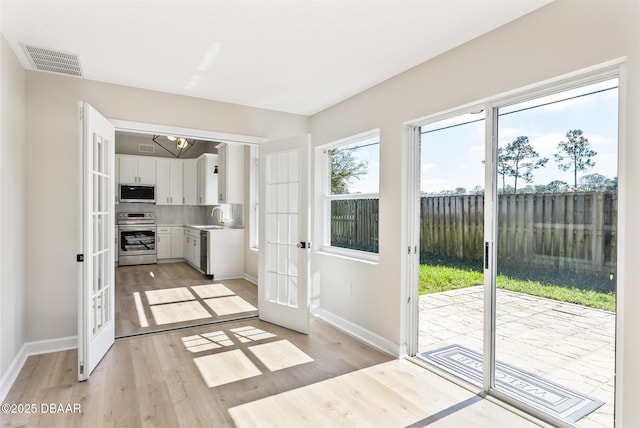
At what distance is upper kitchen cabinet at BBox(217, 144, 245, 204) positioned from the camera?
6531 mm

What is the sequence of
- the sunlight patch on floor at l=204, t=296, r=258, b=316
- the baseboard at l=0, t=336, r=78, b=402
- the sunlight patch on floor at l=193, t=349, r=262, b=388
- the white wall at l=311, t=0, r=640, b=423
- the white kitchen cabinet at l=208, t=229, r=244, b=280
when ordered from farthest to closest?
1. the white kitchen cabinet at l=208, t=229, r=244, b=280
2. the sunlight patch on floor at l=204, t=296, r=258, b=316
3. the sunlight patch on floor at l=193, t=349, r=262, b=388
4. the baseboard at l=0, t=336, r=78, b=402
5. the white wall at l=311, t=0, r=640, b=423

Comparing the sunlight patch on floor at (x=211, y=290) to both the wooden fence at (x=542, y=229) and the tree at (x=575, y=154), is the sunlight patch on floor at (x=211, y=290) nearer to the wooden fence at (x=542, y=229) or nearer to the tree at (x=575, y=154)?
the wooden fence at (x=542, y=229)

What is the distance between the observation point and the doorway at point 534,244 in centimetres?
199

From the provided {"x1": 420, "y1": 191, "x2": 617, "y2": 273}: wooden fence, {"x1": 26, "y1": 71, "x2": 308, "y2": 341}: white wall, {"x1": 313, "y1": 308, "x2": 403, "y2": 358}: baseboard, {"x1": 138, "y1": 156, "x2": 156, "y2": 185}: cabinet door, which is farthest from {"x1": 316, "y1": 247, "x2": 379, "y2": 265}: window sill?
{"x1": 138, "y1": 156, "x2": 156, "y2": 185}: cabinet door

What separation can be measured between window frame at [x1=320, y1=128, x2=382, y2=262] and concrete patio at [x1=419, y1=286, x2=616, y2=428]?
1267 mm

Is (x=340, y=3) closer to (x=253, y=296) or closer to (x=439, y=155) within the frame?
(x=439, y=155)

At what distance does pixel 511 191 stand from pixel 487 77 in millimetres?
817

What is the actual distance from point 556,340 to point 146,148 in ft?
27.5

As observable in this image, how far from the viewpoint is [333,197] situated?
4328 millimetres

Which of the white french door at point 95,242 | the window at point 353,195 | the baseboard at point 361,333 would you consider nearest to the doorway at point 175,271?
the white french door at point 95,242

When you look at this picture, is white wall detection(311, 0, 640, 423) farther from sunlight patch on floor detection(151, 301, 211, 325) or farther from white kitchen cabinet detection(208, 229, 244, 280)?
white kitchen cabinet detection(208, 229, 244, 280)

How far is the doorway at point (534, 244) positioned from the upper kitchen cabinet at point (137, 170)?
6792 mm

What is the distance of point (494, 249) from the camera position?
8.26 feet

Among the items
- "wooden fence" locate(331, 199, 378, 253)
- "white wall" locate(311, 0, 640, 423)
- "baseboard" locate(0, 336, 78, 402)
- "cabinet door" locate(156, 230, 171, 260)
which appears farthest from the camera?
"cabinet door" locate(156, 230, 171, 260)
